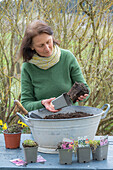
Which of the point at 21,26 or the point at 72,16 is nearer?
the point at 72,16

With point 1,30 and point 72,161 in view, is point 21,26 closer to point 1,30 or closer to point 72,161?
point 1,30

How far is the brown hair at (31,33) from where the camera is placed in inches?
75.9

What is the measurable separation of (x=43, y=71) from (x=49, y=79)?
8 cm

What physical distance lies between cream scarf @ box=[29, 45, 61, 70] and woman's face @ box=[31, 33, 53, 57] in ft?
0.12

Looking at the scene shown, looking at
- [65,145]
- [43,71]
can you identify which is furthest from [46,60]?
[65,145]

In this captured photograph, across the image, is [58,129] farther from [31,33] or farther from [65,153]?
[31,33]

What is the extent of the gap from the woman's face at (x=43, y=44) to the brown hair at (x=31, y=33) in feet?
0.09

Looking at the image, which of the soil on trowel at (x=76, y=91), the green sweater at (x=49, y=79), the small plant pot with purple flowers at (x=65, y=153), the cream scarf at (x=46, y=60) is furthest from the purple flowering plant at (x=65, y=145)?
the cream scarf at (x=46, y=60)

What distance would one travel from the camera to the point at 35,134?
5.57 feet

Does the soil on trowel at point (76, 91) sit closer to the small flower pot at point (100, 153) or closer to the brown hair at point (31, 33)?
the small flower pot at point (100, 153)

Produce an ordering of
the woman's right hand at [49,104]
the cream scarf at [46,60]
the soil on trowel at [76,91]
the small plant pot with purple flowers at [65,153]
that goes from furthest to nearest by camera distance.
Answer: the cream scarf at [46,60] → the woman's right hand at [49,104] → the soil on trowel at [76,91] → the small plant pot with purple flowers at [65,153]

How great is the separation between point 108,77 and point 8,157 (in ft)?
7.20

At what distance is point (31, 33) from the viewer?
6.40ft

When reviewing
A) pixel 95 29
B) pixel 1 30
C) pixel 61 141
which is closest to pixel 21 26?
pixel 1 30
